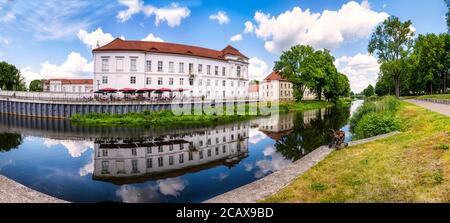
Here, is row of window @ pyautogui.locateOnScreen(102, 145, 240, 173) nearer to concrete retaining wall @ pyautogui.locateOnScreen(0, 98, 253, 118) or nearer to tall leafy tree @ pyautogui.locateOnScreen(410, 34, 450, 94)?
concrete retaining wall @ pyautogui.locateOnScreen(0, 98, 253, 118)

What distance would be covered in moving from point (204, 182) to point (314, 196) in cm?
534

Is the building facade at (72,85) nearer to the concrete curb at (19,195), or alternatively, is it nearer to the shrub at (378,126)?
the concrete curb at (19,195)

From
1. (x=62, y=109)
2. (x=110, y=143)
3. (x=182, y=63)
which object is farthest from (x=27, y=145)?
(x=182, y=63)

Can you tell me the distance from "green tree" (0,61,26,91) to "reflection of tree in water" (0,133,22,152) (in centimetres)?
6542

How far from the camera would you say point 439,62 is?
48.4 meters

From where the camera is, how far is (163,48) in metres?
53.2

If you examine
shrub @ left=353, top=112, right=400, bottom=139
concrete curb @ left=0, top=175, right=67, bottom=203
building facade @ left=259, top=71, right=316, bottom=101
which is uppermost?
building facade @ left=259, top=71, right=316, bottom=101

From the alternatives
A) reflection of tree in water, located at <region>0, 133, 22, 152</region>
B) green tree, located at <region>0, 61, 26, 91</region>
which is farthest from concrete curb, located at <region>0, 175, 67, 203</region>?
green tree, located at <region>0, 61, 26, 91</region>

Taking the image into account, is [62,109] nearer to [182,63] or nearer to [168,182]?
[182,63]

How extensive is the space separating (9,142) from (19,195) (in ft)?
57.5

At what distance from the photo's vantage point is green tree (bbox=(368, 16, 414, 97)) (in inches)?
1750

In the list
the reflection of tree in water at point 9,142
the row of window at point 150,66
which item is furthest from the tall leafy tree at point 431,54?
the reflection of tree in water at point 9,142

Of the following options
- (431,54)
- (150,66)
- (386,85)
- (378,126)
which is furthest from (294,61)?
(378,126)

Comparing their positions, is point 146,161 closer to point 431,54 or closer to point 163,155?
point 163,155
